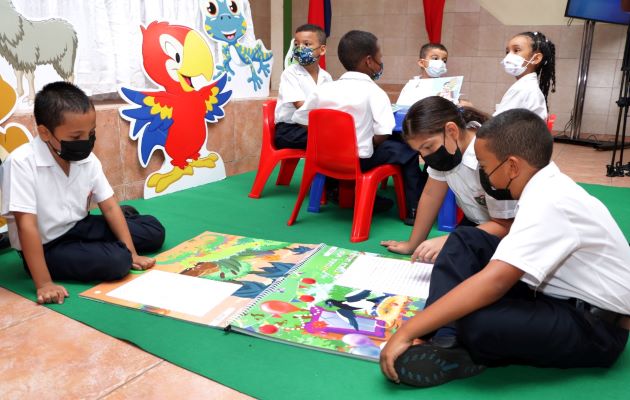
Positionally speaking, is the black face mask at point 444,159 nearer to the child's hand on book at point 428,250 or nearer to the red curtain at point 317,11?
the child's hand on book at point 428,250

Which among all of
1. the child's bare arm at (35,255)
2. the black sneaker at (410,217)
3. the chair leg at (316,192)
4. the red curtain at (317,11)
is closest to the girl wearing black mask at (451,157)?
the black sneaker at (410,217)

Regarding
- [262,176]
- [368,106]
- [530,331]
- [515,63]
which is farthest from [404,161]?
[530,331]

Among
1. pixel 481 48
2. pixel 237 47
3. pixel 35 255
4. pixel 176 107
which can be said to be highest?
pixel 481 48

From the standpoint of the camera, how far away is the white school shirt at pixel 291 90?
2.97m

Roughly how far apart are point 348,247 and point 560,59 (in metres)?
4.44

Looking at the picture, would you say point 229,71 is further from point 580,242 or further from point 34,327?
point 580,242

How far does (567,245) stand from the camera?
42.6 inches

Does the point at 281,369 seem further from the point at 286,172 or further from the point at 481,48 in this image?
the point at 481,48

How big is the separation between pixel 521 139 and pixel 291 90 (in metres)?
1.95

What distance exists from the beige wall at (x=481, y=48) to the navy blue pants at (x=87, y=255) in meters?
4.95

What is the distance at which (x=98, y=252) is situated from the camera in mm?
1742

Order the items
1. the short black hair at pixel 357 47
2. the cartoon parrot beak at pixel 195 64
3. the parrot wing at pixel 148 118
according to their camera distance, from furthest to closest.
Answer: the cartoon parrot beak at pixel 195 64 < the parrot wing at pixel 148 118 < the short black hair at pixel 357 47

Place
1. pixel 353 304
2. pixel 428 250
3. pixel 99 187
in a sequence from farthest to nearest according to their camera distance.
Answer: pixel 99 187 → pixel 428 250 → pixel 353 304

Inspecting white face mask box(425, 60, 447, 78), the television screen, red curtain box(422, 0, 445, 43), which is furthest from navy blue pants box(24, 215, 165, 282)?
the television screen
